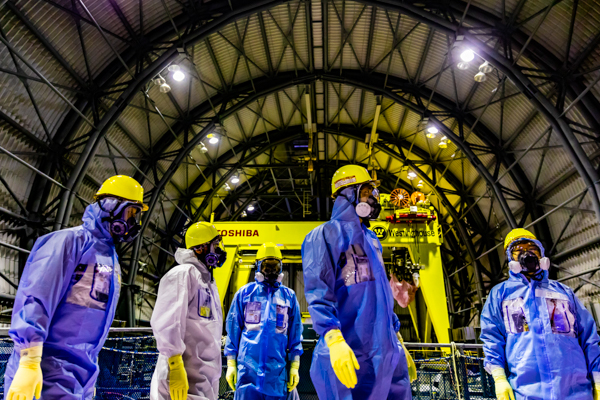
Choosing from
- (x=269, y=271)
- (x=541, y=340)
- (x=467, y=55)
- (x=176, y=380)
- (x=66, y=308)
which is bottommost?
(x=176, y=380)

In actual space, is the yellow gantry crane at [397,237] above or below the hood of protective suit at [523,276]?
above

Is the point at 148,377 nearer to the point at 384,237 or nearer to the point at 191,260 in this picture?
the point at 191,260

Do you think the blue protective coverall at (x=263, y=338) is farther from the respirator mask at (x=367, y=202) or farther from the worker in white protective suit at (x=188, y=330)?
the respirator mask at (x=367, y=202)

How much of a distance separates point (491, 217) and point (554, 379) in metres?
16.8

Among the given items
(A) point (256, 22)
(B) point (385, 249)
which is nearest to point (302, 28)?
(A) point (256, 22)

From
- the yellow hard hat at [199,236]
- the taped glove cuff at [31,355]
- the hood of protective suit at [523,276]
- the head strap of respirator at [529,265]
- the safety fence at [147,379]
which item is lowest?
the safety fence at [147,379]

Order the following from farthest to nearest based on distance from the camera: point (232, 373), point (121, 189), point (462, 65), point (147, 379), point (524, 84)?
1. point (462, 65)
2. point (524, 84)
3. point (147, 379)
4. point (232, 373)
5. point (121, 189)

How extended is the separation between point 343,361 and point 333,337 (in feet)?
0.48

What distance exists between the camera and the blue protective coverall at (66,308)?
88.8 inches

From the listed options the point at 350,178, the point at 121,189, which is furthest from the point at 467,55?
the point at 121,189

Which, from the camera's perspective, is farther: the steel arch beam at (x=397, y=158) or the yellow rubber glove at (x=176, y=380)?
the steel arch beam at (x=397, y=158)

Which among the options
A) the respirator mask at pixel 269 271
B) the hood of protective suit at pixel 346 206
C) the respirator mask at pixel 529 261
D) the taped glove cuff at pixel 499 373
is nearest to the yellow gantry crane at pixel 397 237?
the respirator mask at pixel 269 271

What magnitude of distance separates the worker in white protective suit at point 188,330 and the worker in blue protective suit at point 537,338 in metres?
2.62

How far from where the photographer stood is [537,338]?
10.7ft
